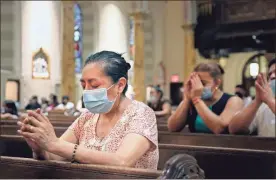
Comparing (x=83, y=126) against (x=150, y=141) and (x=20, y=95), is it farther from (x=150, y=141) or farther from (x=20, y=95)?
(x=20, y=95)

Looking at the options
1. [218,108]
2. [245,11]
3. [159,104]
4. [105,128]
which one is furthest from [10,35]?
[105,128]

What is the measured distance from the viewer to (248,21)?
16.1 meters

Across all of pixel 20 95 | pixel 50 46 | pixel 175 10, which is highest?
pixel 175 10

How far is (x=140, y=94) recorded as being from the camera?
1875 cm

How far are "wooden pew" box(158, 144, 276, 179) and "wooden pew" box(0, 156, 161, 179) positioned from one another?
1.29m

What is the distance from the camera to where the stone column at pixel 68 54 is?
17281mm

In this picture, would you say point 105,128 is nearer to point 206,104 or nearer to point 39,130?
point 39,130

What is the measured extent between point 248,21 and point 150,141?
1405 cm

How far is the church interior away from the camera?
8.66ft

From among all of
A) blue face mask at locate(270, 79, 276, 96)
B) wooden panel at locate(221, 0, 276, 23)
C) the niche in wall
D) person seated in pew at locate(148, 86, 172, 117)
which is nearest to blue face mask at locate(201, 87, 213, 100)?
blue face mask at locate(270, 79, 276, 96)

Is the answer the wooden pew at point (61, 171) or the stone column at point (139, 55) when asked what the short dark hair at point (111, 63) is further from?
the stone column at point (139, 55)

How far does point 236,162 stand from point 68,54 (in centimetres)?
1442

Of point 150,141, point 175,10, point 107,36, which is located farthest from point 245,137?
point 175,10

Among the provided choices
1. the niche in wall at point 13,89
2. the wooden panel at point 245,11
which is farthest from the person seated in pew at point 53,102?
the wooden panel at point 245,11
